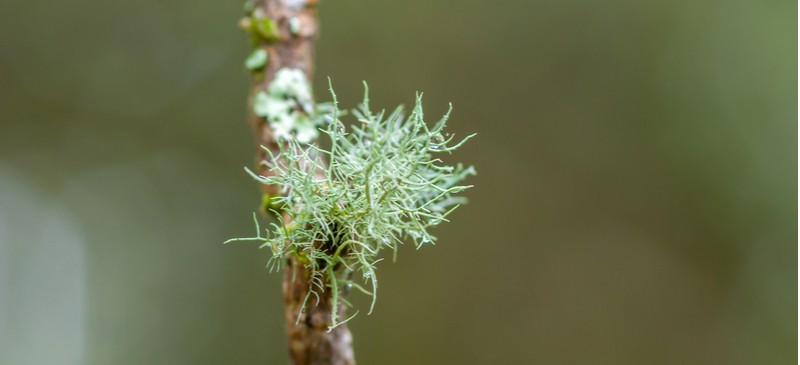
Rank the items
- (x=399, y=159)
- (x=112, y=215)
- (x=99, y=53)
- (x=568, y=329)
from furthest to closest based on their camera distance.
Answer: (x=112, y=215)
(x=99, y=53)
(x=568, y=329)
(x=399, y=159)

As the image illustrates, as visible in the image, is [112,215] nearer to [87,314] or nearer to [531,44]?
[87,314]

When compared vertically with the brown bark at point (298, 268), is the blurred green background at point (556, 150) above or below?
above

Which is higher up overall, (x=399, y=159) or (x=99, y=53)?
(x=99, y=53)

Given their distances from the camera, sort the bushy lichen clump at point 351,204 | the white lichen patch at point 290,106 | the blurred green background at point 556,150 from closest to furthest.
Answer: the bushy lichen clump at point 351,204 < the white lichen patch at point 290,106 < the blurred green background at point 556,150

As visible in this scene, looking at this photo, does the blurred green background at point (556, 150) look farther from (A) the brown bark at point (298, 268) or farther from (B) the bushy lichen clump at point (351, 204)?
(B) the bushy lichen clump at point (351, 204)

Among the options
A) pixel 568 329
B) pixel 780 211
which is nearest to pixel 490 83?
pixel 568 329

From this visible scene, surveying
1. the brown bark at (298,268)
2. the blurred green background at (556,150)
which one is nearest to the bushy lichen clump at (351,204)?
the brown bark at (298,268)

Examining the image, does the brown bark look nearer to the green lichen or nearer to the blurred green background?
the green lichen
